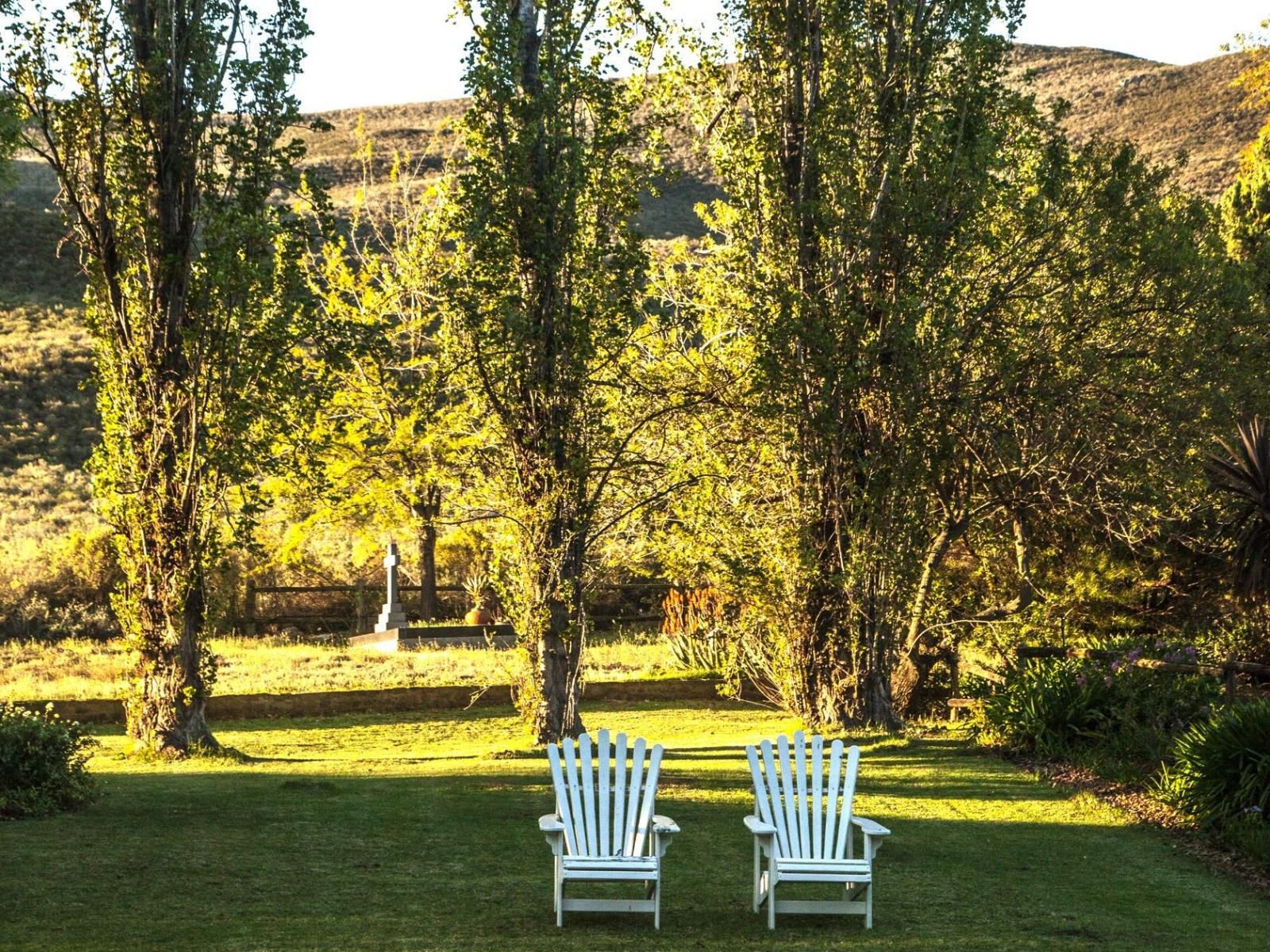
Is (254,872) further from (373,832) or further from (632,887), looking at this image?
(632,887)

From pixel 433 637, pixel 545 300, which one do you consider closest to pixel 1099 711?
pixel 545 300

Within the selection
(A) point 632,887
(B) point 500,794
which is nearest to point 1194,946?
(A) point 632,887

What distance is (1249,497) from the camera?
55.5ft

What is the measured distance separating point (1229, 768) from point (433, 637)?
16.5 meters

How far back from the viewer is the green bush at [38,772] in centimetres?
987

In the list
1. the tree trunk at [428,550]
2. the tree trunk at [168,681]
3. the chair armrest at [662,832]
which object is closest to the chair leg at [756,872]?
the chair armrest at [662,832]

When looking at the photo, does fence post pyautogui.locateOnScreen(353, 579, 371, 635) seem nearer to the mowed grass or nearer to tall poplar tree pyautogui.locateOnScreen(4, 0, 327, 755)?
the mowed grass

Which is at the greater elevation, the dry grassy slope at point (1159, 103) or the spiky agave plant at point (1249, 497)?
the dry grassy slope at point (1159, 103)

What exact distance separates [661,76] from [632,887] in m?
10.7

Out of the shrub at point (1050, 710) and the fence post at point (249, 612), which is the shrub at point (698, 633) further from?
the fence post at point (249, 612)

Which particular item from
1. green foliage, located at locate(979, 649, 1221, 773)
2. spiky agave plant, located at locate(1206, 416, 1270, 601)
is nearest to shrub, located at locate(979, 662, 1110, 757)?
green foliage, located at locate(979, 649, 1221, 773)

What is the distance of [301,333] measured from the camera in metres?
13.4

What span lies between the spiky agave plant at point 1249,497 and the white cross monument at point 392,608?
1346 cm

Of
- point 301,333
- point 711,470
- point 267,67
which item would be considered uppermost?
point 267,67
